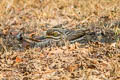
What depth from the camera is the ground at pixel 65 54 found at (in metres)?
2.49

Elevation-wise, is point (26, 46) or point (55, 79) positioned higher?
point (26, 46)

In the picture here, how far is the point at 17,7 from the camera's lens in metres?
4.43

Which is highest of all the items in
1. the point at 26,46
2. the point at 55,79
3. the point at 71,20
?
the point at 71,20

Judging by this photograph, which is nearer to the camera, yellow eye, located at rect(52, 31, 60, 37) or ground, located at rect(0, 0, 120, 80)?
ground, located at rect(0, 0, 120, 80)

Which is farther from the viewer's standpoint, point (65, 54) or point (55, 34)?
point (55, 34)

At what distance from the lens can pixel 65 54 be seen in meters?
2.80

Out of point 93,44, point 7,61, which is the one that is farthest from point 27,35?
point 93,44

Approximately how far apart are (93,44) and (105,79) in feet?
1.89

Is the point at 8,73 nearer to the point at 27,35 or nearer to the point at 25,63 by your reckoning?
the point at 25,63

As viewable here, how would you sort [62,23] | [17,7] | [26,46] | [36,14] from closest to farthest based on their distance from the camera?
[26,46] < [62,23] < [36,14] < [17,7]

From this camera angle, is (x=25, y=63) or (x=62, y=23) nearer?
(x=25, y=63)

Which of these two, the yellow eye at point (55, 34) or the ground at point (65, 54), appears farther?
the yellow eye at point (55, 34)

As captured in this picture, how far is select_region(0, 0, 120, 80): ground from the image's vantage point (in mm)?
2488

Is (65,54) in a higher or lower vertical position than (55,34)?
lower
